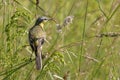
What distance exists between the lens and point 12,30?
4379 millimetres

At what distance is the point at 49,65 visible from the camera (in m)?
4.02

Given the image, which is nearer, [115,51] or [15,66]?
[15,66]

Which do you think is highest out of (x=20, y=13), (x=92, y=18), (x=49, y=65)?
(x=20, y=13)

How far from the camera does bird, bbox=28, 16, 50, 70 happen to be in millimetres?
4530

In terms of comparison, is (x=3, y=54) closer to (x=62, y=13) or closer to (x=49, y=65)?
(x=49, y=65)

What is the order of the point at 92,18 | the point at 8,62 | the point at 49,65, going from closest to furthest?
the point at 49,65 → the point at 8,62 → the point at 92,18

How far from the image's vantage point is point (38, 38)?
201 inches

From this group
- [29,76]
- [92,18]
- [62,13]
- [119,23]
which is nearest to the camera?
[29,76]

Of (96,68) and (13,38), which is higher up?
(13,38)

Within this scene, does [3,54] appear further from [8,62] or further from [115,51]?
[115,51]

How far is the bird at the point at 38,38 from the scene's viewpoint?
14.9ft

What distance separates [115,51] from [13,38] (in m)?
1.19

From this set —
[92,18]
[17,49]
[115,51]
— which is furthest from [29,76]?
[92,18]

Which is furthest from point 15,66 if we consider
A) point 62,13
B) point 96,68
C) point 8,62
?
point 62,13
